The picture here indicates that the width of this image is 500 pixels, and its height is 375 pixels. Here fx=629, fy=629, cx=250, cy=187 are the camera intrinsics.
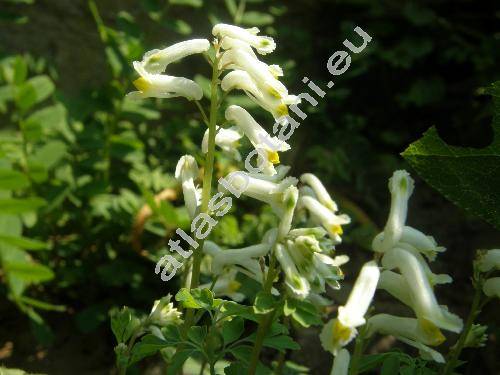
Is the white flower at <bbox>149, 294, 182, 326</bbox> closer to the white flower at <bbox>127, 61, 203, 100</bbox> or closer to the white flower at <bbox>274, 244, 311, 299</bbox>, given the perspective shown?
the white flower at <bbox>274, 244, 311, 299</bbox>

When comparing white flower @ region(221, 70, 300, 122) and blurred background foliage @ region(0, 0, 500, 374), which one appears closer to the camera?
white flower @ region(221, 70, 300, 122)

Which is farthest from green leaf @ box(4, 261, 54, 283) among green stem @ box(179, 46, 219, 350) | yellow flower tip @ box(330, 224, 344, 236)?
yellow flower tip @ box(330, 224, 344, 236)

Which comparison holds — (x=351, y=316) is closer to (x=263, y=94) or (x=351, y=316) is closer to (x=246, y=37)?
(x=263, y=94)

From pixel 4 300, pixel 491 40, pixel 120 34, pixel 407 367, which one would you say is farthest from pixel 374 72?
pixel 407 367

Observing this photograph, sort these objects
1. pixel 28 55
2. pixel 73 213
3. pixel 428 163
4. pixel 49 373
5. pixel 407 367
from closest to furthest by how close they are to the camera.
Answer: pixel 407 367
pixel 428 163
pixel 49 373
pixel 73 213
pixel 28 55

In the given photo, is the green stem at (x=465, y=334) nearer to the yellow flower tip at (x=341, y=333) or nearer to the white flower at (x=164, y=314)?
the yellow flower tip at (x=341, y=333)

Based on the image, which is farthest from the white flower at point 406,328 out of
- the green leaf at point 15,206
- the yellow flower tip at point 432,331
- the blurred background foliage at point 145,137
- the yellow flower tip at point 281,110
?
the green leaf at point 15,206

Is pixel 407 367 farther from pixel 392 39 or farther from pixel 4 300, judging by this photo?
pixel 392 39
